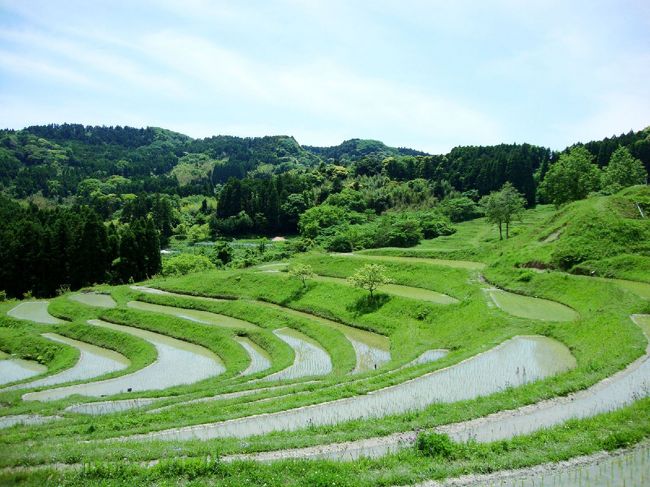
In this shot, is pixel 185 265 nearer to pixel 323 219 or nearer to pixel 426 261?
pixel 323 219

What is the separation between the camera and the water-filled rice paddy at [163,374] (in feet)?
93.6

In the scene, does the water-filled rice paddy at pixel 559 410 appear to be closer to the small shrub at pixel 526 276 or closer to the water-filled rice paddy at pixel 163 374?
the water-filled rice paddy at pixel 163 374

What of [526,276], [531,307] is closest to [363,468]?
[531,307]

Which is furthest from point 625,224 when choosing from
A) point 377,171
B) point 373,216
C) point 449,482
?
point 377,171

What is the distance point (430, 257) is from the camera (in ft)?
183

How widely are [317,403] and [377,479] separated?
26.5 feet

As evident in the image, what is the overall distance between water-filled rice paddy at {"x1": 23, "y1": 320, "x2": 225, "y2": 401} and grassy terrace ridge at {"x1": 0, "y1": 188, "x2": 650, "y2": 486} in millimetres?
1087

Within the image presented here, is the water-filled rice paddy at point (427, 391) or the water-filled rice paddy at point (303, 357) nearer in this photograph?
the water-filled rice paddy at point (427, 391)

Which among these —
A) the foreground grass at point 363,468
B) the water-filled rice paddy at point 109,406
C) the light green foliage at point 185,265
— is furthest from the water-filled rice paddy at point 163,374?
the light green foliage at point 185,265

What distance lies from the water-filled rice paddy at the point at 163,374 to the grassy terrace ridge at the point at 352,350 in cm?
109

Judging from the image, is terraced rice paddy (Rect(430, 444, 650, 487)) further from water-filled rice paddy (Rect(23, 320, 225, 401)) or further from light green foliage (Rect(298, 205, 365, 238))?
light green foliage (Rect(298, 205, 365, 238))

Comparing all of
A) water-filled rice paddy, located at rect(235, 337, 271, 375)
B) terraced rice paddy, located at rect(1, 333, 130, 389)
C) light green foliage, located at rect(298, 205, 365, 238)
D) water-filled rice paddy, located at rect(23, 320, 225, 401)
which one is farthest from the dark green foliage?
terraced rice paddy, located at rect(1, 333, 130, 389)

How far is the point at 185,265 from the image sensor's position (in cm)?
7281

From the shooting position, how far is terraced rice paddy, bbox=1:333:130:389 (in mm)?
31369
